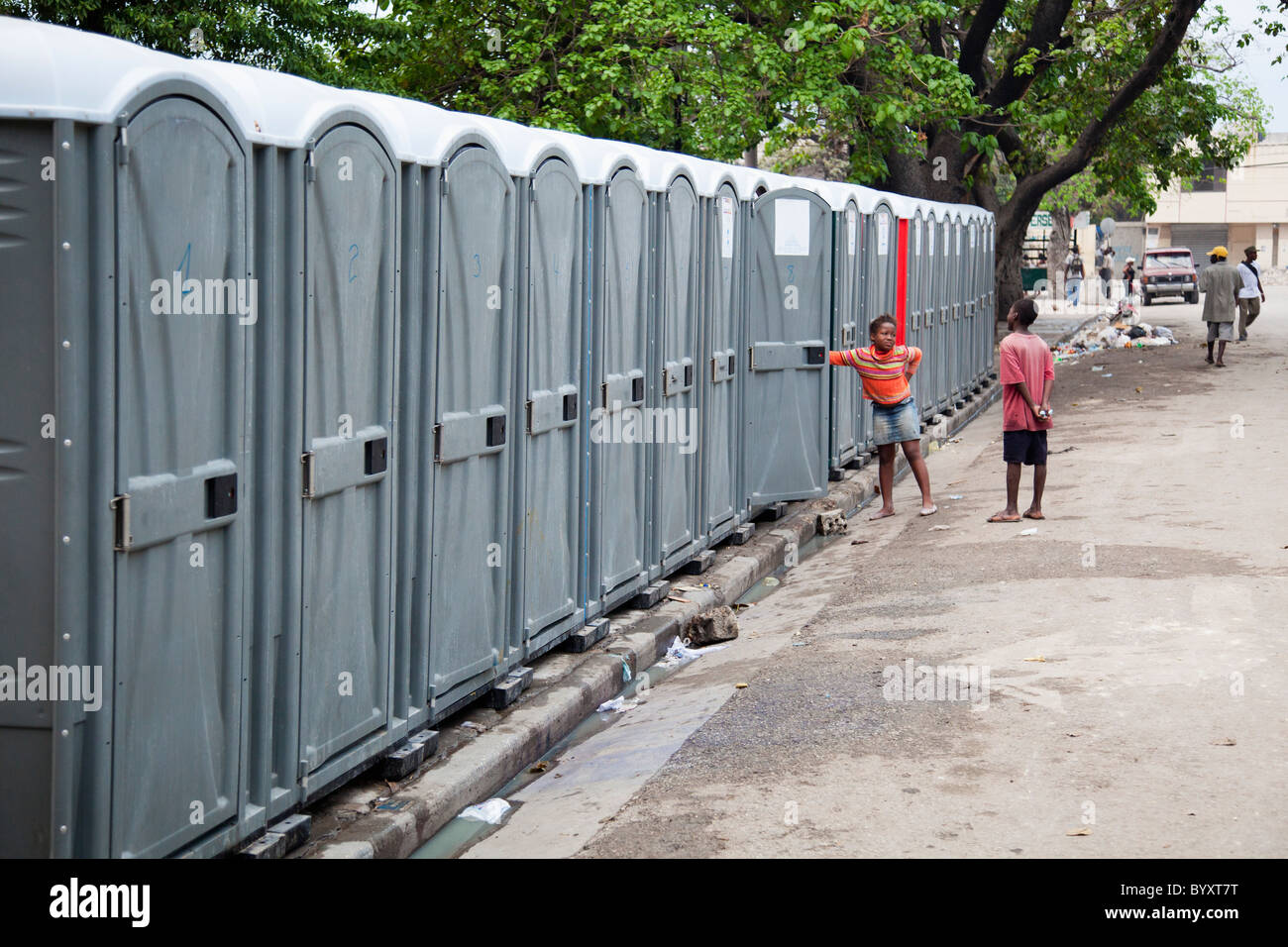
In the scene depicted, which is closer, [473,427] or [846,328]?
[473,427]

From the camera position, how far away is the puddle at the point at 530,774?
524 centimetres

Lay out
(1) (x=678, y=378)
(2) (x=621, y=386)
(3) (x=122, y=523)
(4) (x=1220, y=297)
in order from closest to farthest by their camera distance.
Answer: (3) (x=122, y=523)
(2) (x=621, y=386)
(1) (x=678, y=378)
(4) (x=1220, y=297)

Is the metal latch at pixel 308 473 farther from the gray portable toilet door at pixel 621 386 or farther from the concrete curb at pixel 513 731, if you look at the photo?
the gray portable toilet door at pixel 621 386

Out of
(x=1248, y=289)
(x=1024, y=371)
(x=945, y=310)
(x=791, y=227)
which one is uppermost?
(x=1248, y=289)

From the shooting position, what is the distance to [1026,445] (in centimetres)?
1050

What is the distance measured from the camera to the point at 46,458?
3.66 meters

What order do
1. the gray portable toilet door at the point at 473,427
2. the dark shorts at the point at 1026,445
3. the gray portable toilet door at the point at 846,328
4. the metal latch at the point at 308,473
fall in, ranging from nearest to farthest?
the metal latch at the point at 308,473
the gray portable toilet door at the point at 473,427
the dark shorts at the point at 1026,445
the gray portable toilet door at the point at 846,328

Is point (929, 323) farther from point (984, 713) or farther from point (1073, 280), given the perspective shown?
point (1073, 280)

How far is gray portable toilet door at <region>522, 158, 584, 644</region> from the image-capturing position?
21.7ft

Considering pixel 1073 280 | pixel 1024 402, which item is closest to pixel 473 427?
pixel 1024 402

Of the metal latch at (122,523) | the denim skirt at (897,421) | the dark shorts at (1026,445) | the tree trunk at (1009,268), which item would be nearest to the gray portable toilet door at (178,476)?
the metal latch at (122,523)

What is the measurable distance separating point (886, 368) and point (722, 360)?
6.14 feet

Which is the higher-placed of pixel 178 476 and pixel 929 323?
pixel 929 323
